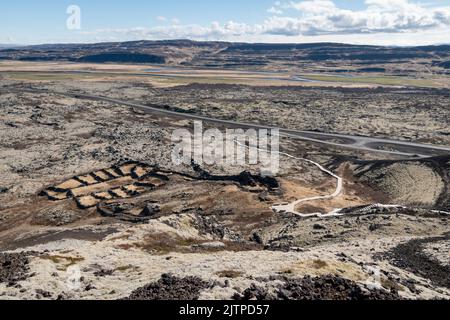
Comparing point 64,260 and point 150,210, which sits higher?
point 64,260

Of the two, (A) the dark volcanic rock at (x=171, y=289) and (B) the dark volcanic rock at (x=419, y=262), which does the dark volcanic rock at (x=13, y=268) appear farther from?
(B) the dark volcanic rock at (x=419, y=262)

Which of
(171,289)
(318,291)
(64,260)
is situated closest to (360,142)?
(318,291)

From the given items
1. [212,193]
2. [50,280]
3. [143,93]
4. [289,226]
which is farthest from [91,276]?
[143,93]

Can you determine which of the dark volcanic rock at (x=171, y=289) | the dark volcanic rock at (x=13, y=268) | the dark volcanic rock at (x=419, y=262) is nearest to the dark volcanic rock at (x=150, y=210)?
the dark volcanic rock at (x=13, y=268)

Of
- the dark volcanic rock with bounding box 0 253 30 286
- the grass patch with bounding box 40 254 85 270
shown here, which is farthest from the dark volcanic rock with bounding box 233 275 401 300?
the dark volcanic rock with bounding box 0 253 30 286

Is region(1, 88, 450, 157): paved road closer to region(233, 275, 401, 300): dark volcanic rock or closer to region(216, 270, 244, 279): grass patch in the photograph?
region(233, 275, 401, 300): dark volcanic rock

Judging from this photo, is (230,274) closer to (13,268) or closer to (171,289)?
(171,289)
